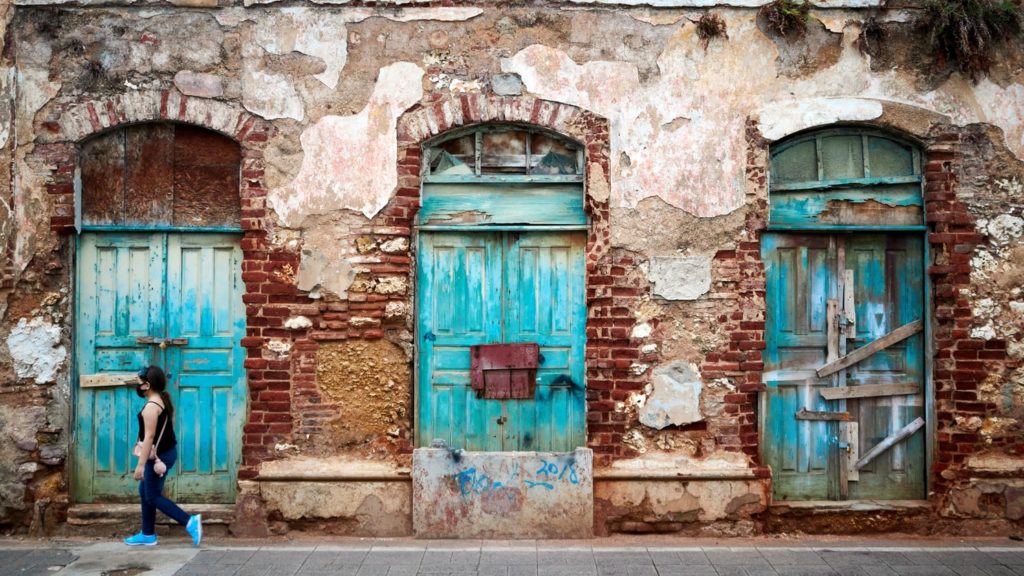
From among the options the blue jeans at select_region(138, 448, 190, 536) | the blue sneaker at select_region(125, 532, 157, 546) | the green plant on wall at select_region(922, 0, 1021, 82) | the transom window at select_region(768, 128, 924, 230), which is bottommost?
the blue sneaker at select_region(125, 532, 157, 546)

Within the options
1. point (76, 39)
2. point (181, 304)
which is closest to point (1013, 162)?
point (181, 304)

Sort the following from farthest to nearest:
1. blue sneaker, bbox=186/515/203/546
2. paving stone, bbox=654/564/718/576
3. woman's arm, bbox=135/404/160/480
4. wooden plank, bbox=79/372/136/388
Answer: wooden plank, bbox=79/372/136/388
blue sneaker, bbox=186/515/203/546
woman's arm, bbox=135/404/160/480
paving stone, bbox=654/564/718/576

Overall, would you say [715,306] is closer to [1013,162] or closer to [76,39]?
[1013,162]

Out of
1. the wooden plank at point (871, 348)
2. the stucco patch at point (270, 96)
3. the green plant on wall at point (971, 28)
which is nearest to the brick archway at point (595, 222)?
the stucco patch at point (270, 96)

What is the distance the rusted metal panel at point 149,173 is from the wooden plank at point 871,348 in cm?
533

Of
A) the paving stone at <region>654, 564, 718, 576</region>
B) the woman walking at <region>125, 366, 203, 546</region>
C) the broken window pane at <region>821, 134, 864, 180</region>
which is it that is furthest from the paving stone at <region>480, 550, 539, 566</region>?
the broken window pane at <region>821, 134, 864, 180</region>

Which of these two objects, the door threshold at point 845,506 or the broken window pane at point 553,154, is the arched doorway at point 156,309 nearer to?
the broken window pane at point 553,154

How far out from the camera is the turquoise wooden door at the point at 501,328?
6.53 m

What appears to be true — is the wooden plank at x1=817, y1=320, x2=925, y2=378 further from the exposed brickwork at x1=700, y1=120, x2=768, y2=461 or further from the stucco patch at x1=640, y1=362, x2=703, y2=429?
the stucco patch at x1=640, y1=362, x2=703, y2=429

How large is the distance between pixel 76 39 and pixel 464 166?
3.15 metres

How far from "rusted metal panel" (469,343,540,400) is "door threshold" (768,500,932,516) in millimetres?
2122

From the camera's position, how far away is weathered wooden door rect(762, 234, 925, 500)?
6.59 meters

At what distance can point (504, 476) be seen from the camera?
6238mm

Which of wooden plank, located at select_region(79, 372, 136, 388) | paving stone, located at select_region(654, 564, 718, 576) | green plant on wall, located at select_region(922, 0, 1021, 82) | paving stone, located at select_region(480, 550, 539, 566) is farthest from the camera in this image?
wooden plank, located at select_region(79, 372, 136, 388)
